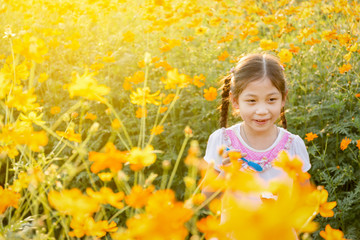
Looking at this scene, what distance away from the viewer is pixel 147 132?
120 inches

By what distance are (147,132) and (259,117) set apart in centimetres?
136

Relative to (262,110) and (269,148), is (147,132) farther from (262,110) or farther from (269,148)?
(262,110)

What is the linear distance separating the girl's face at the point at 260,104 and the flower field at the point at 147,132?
0.28 metres

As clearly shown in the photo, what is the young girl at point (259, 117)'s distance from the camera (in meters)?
1.83

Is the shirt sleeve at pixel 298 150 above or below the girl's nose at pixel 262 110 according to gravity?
below

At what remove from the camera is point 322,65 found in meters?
3.21

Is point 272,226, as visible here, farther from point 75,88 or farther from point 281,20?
point 281,20

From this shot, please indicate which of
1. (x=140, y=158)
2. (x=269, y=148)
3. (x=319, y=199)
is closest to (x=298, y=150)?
(x=269, y=148)

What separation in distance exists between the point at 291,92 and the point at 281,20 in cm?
65

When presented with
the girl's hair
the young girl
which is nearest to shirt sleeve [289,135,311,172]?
the young girl

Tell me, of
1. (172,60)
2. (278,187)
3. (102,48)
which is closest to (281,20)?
(172,60)

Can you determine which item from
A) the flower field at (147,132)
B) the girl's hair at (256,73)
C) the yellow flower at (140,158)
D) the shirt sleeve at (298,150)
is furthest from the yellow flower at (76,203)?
the shirt sleeve at (298,150)

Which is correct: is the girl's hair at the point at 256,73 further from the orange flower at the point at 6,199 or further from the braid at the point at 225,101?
the orange flower at the point at 6,199

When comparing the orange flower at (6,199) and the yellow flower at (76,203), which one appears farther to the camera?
the orange flower at (6,199)
